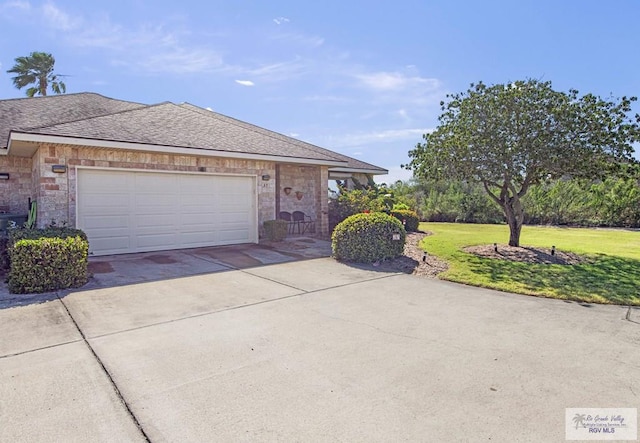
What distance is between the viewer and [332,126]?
58.1ft

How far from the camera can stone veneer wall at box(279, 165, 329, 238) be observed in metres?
14.6

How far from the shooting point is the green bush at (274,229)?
12.3 metres

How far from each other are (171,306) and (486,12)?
1072 centimetres

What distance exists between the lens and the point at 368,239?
9.29 meters

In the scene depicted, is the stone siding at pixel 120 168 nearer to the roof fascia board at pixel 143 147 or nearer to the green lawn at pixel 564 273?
the roof fascia board at pixel 143 147

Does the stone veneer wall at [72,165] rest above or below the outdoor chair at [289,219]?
above

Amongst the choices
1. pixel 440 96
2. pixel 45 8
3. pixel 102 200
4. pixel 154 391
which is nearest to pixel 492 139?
pixel 440 96

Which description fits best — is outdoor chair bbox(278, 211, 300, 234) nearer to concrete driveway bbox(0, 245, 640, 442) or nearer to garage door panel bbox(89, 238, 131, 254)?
garage door panel bbox(89, 238, 131, 254)

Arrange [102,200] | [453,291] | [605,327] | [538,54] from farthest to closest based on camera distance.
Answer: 1. [538,54]
2. [102,200]
3. [453,291]
4. [605,327]

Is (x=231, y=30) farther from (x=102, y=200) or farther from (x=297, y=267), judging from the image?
(x=297, y=267)

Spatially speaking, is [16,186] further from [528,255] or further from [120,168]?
[528,255]

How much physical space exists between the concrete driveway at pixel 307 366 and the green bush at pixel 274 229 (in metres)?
5.91

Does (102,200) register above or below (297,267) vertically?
above

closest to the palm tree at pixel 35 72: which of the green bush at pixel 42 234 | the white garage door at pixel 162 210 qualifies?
the white garage door at pixel 162 210
